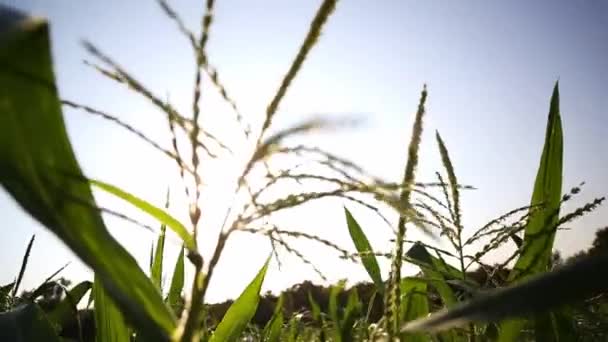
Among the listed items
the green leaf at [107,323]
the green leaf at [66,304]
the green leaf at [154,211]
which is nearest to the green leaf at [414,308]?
the green leaf at [107,323]

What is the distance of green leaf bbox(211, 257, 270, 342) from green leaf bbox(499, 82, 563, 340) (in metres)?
0.69

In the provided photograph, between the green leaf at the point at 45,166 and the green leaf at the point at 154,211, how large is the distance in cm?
7

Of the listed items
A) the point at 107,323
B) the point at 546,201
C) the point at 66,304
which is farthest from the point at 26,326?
the point at 66,304

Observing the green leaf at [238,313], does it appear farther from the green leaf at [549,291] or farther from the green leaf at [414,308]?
the green leaf at [549,291]

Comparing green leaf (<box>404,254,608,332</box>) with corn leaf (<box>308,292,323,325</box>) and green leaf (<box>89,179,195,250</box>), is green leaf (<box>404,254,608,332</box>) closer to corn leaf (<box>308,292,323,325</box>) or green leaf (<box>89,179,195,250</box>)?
green leaf (<box>89,179,195,250</box>)

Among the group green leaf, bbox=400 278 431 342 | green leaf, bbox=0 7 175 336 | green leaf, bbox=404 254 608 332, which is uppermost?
green leaf, bbox=0 7 175 336

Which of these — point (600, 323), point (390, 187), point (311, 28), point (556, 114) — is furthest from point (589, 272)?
point (556, 114)

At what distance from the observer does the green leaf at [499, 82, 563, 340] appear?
1307 millimetres

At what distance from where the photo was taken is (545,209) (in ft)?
4.43

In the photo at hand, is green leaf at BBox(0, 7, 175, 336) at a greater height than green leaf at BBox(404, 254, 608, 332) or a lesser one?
greater

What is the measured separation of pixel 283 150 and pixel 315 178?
0.22 ft

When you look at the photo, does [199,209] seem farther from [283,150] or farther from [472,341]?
[472,341]

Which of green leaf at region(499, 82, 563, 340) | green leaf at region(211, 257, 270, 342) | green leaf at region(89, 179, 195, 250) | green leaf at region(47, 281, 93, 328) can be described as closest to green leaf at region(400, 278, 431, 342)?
green leaf at region(499, 82, 563, 340)

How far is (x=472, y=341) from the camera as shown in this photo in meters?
1.14
